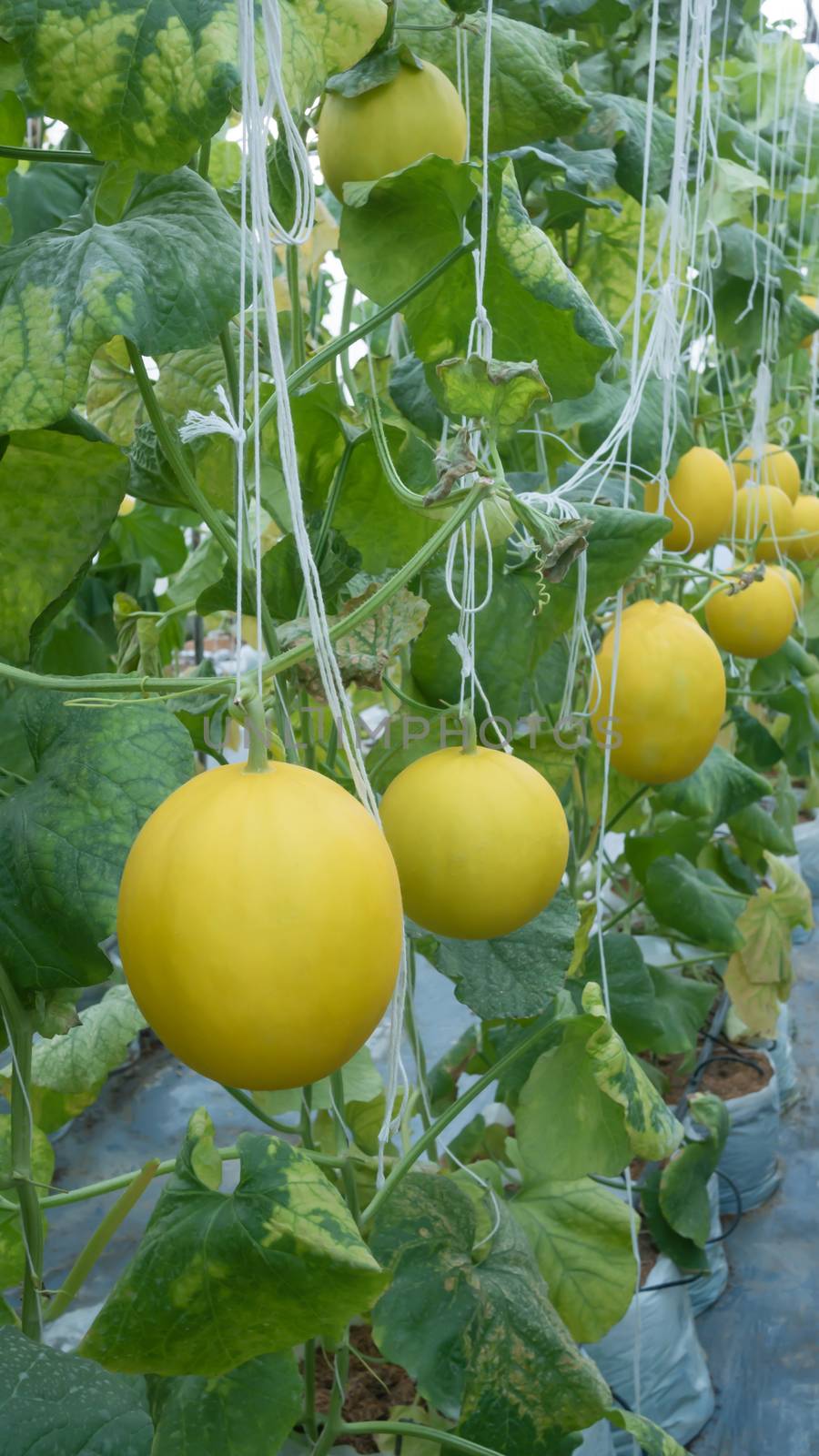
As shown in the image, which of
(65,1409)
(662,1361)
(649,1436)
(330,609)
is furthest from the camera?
(662,1361)

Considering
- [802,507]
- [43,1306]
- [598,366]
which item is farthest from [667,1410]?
[598,366]

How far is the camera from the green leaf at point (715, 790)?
175 centimetres

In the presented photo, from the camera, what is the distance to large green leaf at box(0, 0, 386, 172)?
0.53 meters

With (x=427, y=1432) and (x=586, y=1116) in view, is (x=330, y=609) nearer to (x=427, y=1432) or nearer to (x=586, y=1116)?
(x=586, y=1116)

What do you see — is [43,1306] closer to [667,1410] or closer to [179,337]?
[179,337]

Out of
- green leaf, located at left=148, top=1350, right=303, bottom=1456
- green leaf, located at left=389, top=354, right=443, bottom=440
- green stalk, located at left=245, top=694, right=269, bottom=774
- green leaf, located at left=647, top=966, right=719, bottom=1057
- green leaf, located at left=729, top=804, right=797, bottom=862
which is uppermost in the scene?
green stalk, located at left=245, top=694, right=269, bottom=774

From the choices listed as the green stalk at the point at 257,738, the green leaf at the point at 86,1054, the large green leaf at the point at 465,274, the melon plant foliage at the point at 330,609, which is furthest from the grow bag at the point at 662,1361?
the green stalk at the point at 257,738

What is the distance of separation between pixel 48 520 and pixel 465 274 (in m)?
0.30

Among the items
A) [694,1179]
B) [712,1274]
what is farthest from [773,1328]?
[694,1179]

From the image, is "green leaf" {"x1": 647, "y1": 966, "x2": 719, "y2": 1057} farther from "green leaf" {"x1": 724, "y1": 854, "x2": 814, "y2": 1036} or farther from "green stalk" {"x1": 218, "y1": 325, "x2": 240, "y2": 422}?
"green stalk" {"x1": 218, "y1": 325, "x2": 240, "y2": 422}

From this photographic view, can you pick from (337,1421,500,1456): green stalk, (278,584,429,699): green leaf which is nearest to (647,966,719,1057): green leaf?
(337,1421,500,1456): green stalk

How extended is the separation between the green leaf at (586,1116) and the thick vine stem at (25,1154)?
14.9 inches

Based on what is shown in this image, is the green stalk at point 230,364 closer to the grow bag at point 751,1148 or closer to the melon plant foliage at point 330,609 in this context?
the melon plant foliage at point 330,609

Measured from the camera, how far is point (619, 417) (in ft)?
3.78
